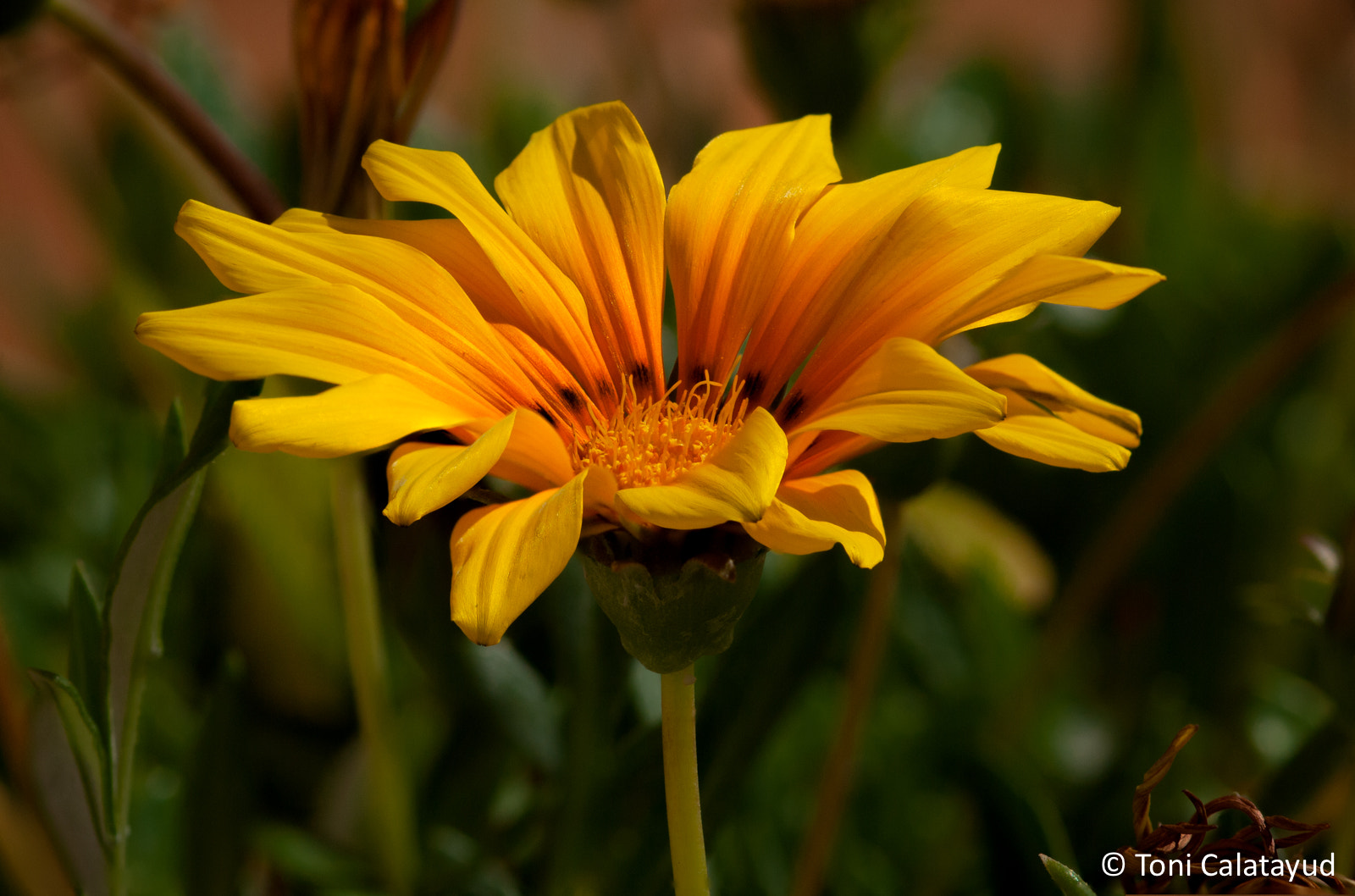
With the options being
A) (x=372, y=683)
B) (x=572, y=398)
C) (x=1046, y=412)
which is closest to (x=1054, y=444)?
(x=1046, y=412)

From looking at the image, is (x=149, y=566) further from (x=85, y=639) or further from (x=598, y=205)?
(x=598, y=205)

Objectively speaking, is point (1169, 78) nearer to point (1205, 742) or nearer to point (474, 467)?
point (1205, 742)

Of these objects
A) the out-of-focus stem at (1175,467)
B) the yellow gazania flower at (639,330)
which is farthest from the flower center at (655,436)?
the out-of-focus stem at (1175,467)

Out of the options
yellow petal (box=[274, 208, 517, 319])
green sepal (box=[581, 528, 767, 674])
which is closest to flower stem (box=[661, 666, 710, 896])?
green sepal (box=[581, 528, 767, 674])

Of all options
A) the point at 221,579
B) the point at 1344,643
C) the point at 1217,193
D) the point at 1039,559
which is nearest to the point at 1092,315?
the point at 1344,643

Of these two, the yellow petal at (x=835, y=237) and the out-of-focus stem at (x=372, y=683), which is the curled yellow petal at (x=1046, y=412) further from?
the out-of-focus stem at (x=372, y=683)

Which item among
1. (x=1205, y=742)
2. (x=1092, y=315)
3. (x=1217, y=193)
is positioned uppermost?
(x=1092, y=315)

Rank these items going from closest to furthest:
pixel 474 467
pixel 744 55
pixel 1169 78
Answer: pixel 474 467
pixel 744 55
pixel 1169 78
